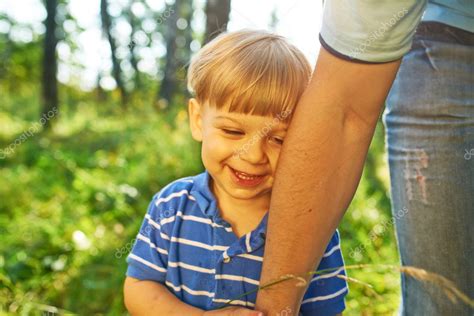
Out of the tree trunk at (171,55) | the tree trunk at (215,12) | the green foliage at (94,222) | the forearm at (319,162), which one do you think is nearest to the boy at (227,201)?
the forearm at (319,162)

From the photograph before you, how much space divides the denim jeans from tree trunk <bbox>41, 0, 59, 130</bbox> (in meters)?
10.0

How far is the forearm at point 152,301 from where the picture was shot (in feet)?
5.55

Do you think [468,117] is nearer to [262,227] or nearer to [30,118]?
[262,227]

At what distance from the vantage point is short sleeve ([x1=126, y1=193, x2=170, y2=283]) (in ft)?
5.79

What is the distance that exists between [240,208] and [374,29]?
720 millimetres

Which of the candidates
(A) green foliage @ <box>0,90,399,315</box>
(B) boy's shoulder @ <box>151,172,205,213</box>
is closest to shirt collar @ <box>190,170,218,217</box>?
(B) boy's shoulder @ <box>151,172,205,213</box>

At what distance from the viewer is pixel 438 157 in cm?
187

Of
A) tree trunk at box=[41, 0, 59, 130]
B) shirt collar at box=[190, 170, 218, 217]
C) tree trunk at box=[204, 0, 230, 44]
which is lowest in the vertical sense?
tree trunk at box=[41, 0, 59, 130]

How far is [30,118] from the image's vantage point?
12.0 metres

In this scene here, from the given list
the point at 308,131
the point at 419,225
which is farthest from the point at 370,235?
the point at 308,131

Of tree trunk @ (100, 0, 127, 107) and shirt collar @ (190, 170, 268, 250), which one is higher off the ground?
shirt collar @ (190, 170, 268, 250)

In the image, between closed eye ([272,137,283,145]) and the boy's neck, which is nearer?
closed eye ([272,137,283,145])

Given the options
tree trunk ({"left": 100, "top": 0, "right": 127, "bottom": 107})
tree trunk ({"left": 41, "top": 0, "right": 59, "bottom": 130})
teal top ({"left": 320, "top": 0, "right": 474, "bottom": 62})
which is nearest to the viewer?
teal top ({"left": 320, "top": 0, "right": 474, "bottom": 62})

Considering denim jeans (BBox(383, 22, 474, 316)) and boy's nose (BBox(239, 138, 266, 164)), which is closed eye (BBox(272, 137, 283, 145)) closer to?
boy's nose (BBox(239, 138, 266, 164))
